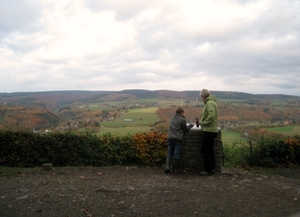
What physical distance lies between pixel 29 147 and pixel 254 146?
7.36 meters

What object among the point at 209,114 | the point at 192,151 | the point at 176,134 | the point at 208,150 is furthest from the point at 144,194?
the point at 209,114

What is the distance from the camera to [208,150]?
23.1 ft

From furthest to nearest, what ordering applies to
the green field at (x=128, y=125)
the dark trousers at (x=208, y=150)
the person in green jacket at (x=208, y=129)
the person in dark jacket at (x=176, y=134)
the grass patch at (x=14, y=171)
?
the green field at (x=128, y=125), the person in dark jacket at (x=176, y=134), the dark trousers at (x=208, y=150), the person in green jacket at (x=208, y=129), the grass patch at (x=14, y=171)

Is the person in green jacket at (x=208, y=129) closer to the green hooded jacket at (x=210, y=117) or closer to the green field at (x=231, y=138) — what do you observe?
the green hooded jacket at (x=210, y=117)

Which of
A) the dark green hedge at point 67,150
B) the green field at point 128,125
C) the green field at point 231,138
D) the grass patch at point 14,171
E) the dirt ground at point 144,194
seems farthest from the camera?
the green field at point 231,138

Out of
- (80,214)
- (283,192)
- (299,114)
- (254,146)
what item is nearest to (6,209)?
(80,214)

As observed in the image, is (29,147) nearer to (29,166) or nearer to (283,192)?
(29,166)

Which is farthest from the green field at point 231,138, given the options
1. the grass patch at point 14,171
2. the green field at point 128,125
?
the grass patch at point 14,171

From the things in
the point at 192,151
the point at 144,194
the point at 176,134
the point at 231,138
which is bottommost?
the point at 144,194

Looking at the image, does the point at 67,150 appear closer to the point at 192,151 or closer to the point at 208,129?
the point at 192,151

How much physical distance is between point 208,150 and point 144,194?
2.44 m

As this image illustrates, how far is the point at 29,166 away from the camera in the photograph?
7926 millimetres

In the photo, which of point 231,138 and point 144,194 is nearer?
point 144,194

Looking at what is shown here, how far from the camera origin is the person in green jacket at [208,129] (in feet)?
22.2
